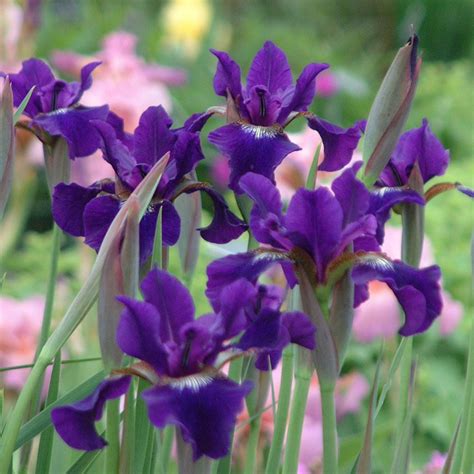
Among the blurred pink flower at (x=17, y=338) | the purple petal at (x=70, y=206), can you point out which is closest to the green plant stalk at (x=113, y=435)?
the purple petal at (x=70, y=206)

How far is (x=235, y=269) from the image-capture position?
0.53 meters

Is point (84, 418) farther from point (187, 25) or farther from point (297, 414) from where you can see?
point (187, 25)

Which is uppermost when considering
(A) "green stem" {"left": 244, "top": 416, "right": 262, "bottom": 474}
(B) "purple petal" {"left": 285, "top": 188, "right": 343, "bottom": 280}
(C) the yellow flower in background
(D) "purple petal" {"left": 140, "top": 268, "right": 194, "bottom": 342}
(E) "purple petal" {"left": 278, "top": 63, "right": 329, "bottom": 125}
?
(C) the yellow flower in background

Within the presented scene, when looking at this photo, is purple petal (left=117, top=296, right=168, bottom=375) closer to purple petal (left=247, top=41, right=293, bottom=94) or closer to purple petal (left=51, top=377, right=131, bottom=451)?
purple petal (left=51, top=377, right=131, bottom=451)

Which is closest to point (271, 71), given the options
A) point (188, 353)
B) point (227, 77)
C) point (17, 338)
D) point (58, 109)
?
point (227, 77)

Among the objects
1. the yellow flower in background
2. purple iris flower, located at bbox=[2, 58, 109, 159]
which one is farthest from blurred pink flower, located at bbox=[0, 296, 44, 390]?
the yellow flower in background

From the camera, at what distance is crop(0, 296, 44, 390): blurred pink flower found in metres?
1.26

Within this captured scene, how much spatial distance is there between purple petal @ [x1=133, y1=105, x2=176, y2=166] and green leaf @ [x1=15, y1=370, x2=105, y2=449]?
143 mm

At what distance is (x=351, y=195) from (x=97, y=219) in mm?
146

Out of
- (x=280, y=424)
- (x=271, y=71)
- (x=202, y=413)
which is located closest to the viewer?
(x=202, y=413)

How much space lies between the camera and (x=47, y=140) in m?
0.67

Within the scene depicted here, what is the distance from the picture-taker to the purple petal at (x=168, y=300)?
19.5 inches

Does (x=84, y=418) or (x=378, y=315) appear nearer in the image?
(x=84, y=418)

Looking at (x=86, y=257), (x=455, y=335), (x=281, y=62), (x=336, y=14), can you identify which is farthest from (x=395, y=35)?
(x=281, y=62)
